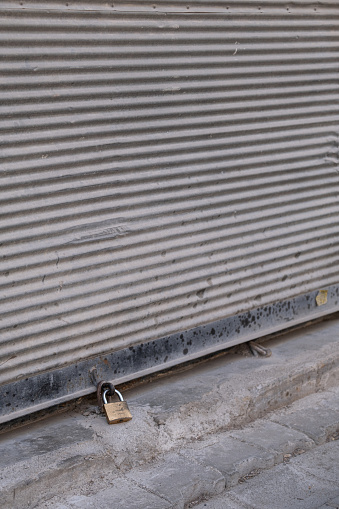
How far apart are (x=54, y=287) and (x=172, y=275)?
742mm

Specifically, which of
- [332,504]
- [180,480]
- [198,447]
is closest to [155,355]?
[198,447]

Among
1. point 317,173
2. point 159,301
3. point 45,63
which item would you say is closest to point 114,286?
point 159,301

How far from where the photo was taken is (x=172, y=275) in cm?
346

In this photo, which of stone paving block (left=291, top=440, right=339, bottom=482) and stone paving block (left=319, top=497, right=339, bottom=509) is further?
stone paving block (left=291, top=440, right=339, bottom=482)

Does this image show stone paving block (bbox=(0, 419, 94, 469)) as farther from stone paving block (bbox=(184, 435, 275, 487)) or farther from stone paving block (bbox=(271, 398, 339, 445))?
stone paving block (bbox=(271, 398, 339, 445))

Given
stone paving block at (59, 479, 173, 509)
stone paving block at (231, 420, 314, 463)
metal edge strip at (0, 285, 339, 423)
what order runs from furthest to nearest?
stone paving block at (231, 420, 314, 463) < metal edge strip at (0, 285, 339, 423) < stone paving block at (59, 479, 173, 509)

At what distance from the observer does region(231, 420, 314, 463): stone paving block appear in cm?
312

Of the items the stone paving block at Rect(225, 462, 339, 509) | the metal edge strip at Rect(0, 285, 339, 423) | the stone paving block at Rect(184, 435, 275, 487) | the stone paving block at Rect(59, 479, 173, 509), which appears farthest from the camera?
the metal edge strip at Rect(0, 285, 339, 423)

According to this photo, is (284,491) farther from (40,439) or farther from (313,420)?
(40,439)

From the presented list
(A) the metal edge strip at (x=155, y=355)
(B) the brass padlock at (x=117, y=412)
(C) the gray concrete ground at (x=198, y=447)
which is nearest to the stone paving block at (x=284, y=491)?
(C) the gray concrete ground at (x=198, y=447)

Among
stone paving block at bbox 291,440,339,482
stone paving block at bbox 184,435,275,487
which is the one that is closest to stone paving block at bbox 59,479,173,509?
stone paving block at bbox 184,435,275,487

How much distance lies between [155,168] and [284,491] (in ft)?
5.79

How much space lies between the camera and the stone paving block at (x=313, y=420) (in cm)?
331

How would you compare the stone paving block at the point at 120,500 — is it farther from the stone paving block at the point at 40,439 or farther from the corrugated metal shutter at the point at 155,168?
the corrugated metal shutter at the point at 155,168
